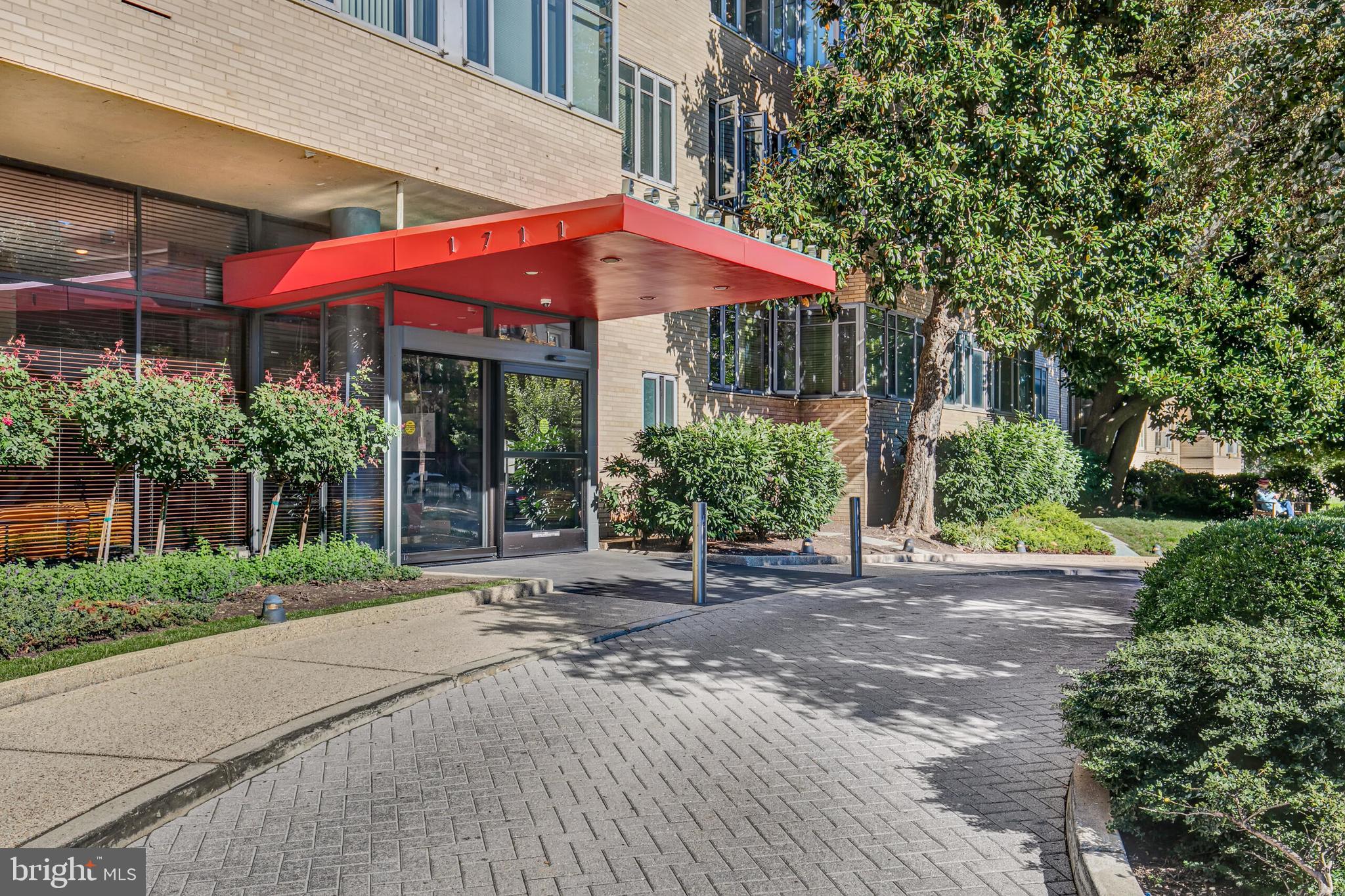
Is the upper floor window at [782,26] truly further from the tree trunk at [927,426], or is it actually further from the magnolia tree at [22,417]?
the magnolia tree at [22,417]

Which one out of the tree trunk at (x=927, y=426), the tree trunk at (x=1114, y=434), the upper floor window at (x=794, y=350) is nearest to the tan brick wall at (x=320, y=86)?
the upper floor window at (x=794, y=350)

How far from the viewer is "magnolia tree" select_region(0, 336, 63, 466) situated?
8.35 m

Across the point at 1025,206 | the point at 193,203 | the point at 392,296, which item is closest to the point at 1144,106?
the point at 1025,206

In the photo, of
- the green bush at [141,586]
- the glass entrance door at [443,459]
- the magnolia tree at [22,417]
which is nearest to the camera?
the green bush at [141,586]

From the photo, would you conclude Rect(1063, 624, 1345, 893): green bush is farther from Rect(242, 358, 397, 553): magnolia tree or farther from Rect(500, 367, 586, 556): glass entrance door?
Rect(500, 367, 586, 556): glass entrance door

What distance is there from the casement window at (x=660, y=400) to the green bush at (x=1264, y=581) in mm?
12088

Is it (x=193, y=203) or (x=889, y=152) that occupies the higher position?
(x=889, y=152)

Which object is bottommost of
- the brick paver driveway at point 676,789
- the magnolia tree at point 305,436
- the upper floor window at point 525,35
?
the brick paver driveway at point 676,789

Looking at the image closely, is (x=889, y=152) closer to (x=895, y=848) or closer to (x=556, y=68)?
(x=556, y=68)

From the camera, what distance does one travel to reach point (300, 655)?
306 inches

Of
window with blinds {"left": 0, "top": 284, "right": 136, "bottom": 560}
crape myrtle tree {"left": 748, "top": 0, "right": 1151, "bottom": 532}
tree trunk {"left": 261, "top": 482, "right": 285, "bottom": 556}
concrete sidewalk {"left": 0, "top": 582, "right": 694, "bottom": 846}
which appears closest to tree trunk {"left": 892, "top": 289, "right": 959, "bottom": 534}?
crape myrtle tree {"left": 748, "top": 0, "right": 1151, "bottom": 532}

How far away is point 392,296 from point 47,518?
4.35 meters

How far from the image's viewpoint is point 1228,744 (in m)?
4.20

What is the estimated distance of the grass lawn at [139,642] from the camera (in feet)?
21.9
